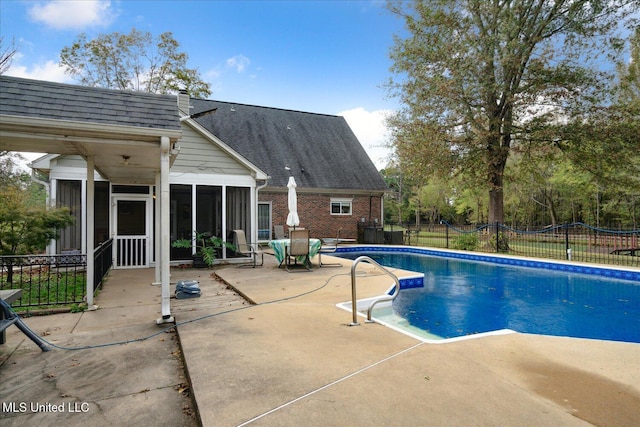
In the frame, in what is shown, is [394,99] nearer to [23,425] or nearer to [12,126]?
[12,126]

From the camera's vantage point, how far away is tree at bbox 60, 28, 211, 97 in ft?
67.5

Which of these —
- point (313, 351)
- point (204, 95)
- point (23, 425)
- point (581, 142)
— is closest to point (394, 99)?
point (581, 142)

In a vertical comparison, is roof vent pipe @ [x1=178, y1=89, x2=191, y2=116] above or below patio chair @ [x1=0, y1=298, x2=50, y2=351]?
above

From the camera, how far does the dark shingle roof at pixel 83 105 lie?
163 inches

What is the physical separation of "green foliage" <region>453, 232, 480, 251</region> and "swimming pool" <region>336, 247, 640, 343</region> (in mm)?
3156

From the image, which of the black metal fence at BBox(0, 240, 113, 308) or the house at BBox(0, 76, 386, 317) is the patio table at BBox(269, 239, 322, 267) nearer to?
the house at BBox(0, 76, 386, 317)

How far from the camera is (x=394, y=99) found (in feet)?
54.5

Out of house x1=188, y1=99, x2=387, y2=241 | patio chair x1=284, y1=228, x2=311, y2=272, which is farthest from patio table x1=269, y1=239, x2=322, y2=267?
house x1=188, y1=99, x2=387, y2=241

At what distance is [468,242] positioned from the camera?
15227 mm

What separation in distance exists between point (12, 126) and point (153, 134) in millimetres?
1525

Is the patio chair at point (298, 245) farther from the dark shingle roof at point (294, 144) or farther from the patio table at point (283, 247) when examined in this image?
the dark shingle roof at point (294, 144)

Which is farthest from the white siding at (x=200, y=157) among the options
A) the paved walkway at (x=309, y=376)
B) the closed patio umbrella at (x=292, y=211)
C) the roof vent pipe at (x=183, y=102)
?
the paved walkway at (x=309, y=376)

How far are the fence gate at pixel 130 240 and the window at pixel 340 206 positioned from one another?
373 inches

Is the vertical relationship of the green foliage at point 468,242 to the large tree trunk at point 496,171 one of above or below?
below
